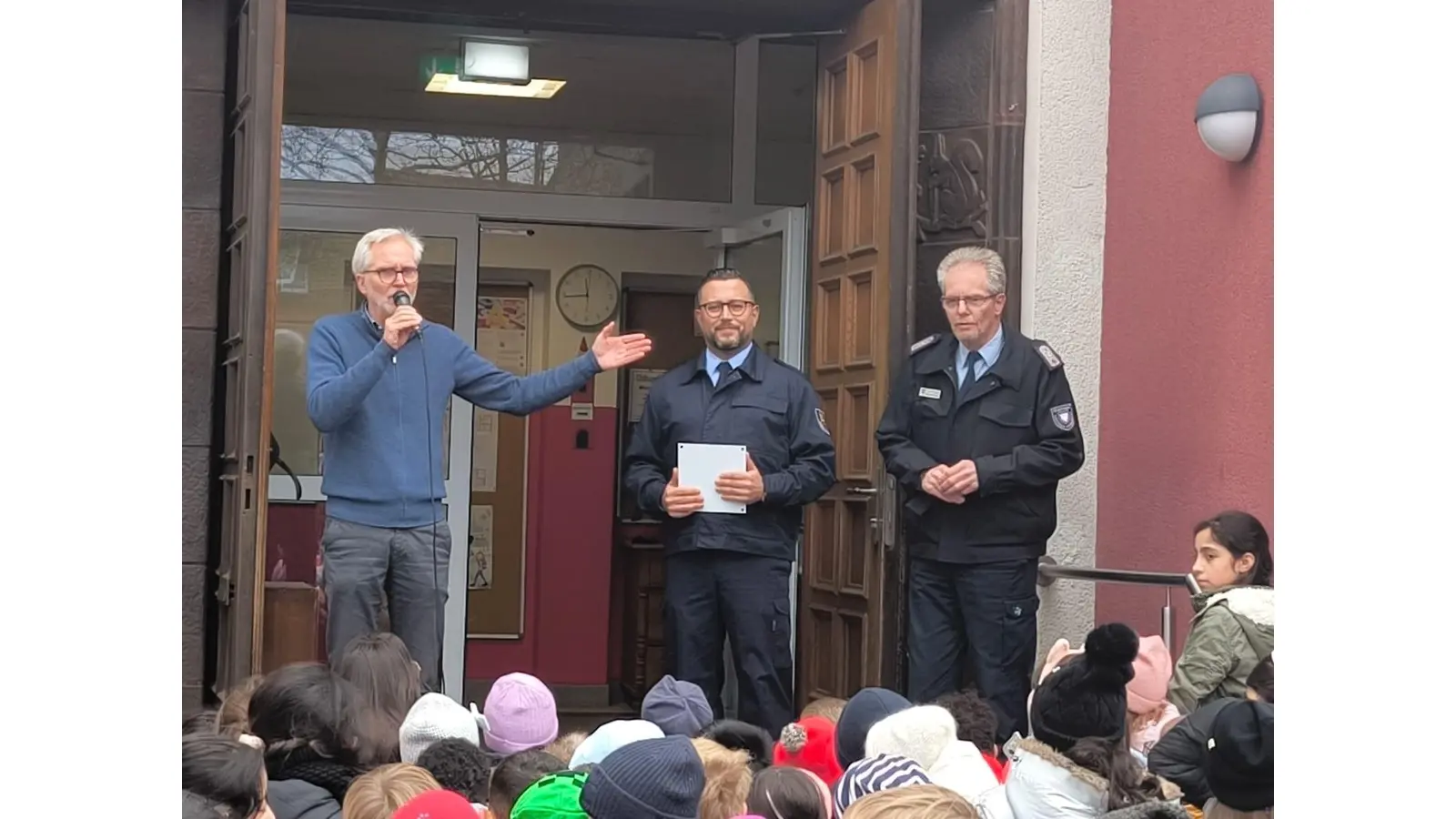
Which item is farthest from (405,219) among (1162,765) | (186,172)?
(1162,765)

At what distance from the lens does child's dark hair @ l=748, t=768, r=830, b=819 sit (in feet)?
9.84

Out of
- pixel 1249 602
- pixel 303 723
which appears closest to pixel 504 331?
pixel 1249 602

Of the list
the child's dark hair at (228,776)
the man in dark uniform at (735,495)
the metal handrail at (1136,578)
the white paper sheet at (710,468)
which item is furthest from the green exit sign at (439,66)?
the child's dark hair at (228,776)

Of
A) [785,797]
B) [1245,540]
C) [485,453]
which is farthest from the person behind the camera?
[485,453]

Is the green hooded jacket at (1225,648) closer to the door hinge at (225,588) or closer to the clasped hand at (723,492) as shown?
the clasped hand at (723,492)

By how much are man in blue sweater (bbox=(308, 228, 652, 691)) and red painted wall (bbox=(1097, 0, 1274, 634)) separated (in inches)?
96.3

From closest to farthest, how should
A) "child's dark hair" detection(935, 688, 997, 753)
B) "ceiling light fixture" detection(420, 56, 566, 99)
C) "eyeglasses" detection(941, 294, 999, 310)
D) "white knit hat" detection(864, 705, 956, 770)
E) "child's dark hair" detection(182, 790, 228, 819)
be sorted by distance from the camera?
"child's dark hair" detection(182, 790, 228, 819) → "white knit hat" detection(864, 705, 956, 770) → "child's dark hair" detection(935, 688, 997, 753) → "eyeglasses" detection(941, 294, 999, 310) → "ceiling light fixture" detection(420, 56, 566, 99)

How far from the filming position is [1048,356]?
19.7 ft

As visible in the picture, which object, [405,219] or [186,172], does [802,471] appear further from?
[405,219]

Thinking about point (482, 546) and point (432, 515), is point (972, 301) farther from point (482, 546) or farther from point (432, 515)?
point (482, 546)

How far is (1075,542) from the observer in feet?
22.0

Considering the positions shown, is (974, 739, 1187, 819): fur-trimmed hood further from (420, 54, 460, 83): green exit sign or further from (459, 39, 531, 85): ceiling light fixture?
(420, 54, 460, 83): green exit sign

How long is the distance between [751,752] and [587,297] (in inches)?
275

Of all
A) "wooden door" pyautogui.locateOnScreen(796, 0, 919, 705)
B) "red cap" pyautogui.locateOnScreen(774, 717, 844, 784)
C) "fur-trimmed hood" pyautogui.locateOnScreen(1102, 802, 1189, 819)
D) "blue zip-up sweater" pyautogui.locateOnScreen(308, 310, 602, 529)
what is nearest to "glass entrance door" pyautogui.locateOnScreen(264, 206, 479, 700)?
"wooden door" pyautogui.locateOnScreen(796, 0, 919, 705)
